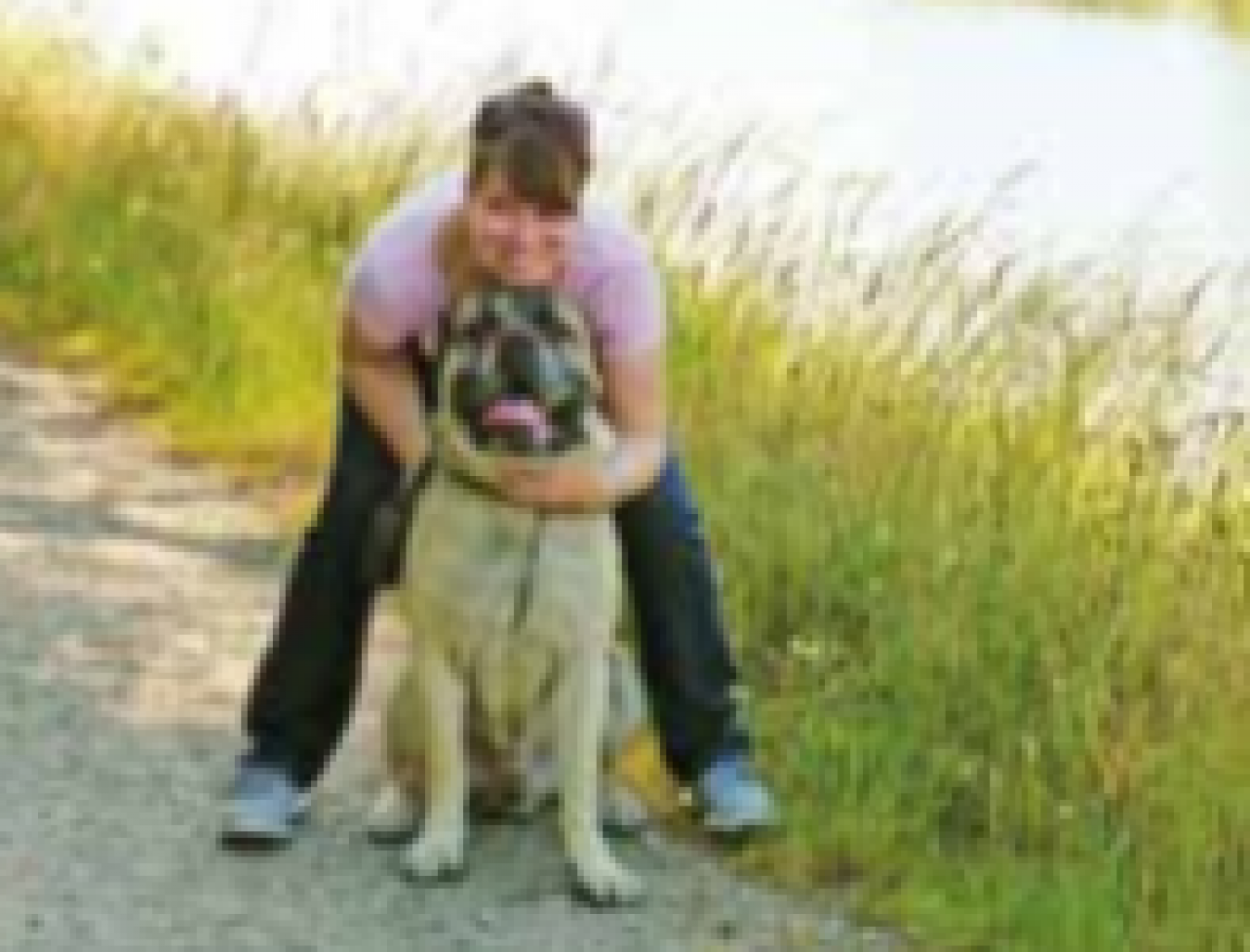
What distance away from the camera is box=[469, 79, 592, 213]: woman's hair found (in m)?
4.43

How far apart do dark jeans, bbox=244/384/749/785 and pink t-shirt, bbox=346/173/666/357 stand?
24cm


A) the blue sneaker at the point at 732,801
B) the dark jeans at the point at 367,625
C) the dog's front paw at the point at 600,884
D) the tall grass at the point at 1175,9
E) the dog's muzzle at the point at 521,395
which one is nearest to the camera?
the dog's muzzle at the point at 521,395

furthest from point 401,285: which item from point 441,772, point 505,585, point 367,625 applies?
point 441,772

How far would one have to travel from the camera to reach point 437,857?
15.7 ft

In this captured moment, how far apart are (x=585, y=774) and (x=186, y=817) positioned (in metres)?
0.76

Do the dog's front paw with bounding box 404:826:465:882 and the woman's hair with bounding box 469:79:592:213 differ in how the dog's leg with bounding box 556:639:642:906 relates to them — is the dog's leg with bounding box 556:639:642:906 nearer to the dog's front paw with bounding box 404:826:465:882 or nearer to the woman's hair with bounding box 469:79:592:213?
the dog's front paw with bounding box 404:826:465:882

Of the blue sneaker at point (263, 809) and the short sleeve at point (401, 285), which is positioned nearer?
the short sleeve at point (401, 285)

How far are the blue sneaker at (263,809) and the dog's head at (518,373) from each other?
32.4 inches

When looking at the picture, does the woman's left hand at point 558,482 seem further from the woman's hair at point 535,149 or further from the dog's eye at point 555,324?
the woman's hair at point 535,149

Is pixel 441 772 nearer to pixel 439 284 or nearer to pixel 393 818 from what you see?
pixel 393 818

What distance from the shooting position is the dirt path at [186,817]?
15.0ft

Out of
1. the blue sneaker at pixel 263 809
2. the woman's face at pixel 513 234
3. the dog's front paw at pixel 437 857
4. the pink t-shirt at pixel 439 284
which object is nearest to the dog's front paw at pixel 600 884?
the dog's front paw at pixel 437 857

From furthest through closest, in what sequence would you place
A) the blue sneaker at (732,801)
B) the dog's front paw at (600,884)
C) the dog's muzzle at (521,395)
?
1. the blue sneaker at (732,801)
2. the dog's front paw at (600,884)
3. the dog's muzzle at (521,395)

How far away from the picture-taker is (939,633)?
5.71m
